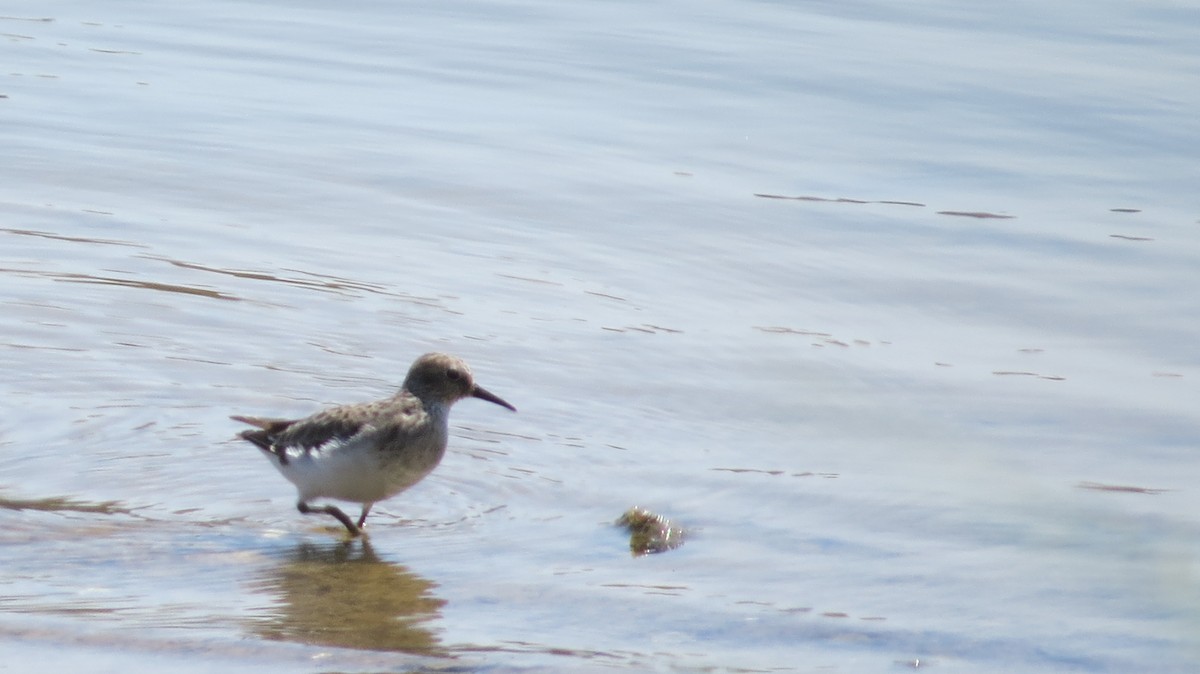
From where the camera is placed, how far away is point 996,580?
6.40 meters

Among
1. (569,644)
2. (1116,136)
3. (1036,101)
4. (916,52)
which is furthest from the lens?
(916,52)

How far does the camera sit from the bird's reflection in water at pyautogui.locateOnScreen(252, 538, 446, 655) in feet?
18.5

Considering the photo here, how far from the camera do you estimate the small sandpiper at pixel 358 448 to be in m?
6.94

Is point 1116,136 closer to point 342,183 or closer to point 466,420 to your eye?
point 342,183

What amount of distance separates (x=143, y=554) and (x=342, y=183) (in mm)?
6650

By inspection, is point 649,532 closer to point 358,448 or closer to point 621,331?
point 358,448

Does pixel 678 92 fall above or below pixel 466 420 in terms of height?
above

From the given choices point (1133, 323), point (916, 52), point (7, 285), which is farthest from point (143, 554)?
point (916, 52)

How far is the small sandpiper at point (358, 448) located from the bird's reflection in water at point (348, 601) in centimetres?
26

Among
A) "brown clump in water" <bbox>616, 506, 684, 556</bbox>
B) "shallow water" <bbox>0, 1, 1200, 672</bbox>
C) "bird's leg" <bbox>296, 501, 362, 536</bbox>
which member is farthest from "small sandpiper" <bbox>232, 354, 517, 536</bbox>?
"brown clump in water" <bbox>616, 506, 684, 556</bbox>

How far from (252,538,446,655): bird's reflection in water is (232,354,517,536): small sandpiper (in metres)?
0.26

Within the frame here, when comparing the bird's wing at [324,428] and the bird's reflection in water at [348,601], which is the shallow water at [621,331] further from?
the bird's wing at [324,428]

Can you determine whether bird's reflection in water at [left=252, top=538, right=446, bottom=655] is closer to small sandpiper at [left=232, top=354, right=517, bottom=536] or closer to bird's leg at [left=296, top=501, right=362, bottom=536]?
bird's leg at [left=296, top=501, right=362, bottom=536]

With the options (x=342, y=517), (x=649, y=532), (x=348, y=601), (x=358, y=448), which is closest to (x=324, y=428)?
(x=358, y=448)
